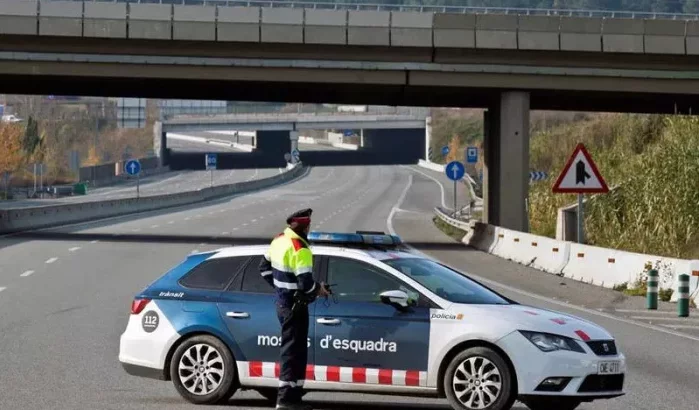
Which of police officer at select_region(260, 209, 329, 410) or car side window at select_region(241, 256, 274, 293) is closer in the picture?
police officer at select_region(260, 209, 329, 410)

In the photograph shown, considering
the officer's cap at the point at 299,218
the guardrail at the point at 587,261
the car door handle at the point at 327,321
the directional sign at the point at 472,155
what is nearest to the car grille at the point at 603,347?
the car door handle at the point at 327,321

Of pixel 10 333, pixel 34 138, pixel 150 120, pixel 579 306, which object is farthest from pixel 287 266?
pixel 150 120

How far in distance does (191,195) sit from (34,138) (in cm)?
4634

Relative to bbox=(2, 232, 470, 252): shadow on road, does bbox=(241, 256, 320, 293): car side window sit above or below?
above

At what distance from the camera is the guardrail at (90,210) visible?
168ft

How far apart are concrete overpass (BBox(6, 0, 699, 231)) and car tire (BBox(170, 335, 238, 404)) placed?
3052 centimetres

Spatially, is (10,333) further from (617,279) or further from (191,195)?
(191,195)

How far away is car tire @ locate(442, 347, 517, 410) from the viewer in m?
11.7

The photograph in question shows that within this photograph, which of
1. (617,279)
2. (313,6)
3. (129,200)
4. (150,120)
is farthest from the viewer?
(150,120)

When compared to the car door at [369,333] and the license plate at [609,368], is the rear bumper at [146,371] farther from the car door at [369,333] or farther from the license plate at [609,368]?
the license plate at [609,368]

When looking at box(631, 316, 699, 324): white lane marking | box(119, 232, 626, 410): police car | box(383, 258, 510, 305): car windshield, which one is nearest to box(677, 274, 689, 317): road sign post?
box(631, 316, 699, 324): white lane marking

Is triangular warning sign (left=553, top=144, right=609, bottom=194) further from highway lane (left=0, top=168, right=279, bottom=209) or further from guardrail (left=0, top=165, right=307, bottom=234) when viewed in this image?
highway lane (left=0, top=168, right=279, bottom=209)

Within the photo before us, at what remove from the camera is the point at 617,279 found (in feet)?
92.4

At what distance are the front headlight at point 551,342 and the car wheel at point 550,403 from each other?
0.40 metres
